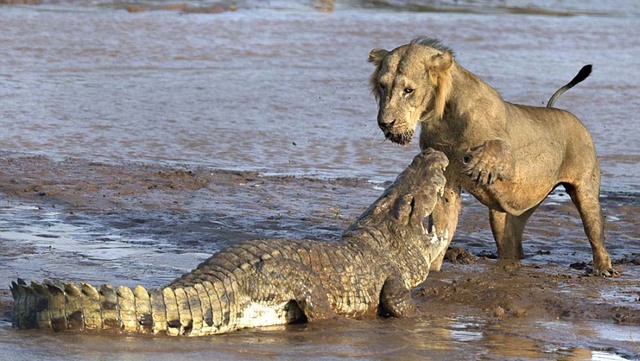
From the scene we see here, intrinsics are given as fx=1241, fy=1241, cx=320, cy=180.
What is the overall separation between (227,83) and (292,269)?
1055 centimetres

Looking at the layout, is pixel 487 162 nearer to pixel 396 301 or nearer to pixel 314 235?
pixel 396 301

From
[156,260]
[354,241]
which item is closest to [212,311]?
[354,241]

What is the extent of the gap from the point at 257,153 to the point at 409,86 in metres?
5.44

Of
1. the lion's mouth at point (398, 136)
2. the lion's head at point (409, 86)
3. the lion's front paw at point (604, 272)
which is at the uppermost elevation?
the lion's head at point (409, 86)

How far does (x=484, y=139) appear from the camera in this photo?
881cm

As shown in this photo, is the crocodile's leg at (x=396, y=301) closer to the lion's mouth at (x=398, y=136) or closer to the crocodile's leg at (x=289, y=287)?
the crocodile's leg at (x=289, y=287)

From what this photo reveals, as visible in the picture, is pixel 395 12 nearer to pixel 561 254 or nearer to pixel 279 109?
pixel 279 109

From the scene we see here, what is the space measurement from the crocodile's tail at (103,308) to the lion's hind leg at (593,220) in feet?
12.5

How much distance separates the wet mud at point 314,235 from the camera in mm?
7898

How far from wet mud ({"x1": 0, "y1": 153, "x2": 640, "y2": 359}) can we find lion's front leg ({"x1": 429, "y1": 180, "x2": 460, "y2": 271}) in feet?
0.56

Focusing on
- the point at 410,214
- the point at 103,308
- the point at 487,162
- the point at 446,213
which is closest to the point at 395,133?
the point at 410,214

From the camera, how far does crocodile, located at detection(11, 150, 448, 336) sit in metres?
6.59

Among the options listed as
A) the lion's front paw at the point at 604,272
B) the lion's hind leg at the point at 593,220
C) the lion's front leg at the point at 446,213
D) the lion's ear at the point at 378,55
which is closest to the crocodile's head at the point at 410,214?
the lion's front leg at the point at 446,213

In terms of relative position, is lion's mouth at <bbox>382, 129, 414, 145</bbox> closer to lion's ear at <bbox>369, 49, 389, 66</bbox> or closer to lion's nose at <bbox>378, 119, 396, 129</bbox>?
lion's nose at <bbox>378, 119, 396, 129</bbox>
